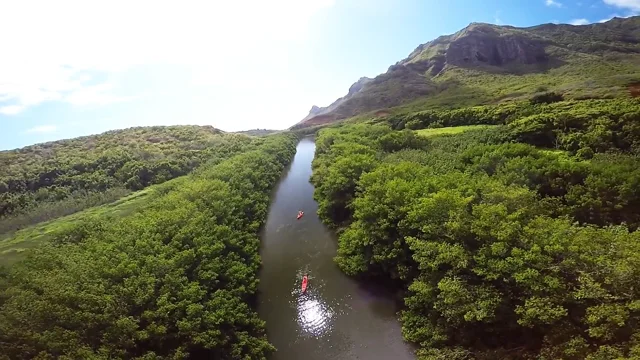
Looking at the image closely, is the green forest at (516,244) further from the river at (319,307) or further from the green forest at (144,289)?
the green forest at (144,289)

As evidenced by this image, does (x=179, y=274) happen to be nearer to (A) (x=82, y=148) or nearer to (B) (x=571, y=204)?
(B) (x=571, y=204)

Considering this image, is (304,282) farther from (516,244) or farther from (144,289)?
(516,244)

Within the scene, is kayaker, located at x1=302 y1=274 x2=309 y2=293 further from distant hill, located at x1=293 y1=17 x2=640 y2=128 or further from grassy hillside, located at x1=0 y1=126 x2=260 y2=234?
distant hill, located at x1=293 y1=17 x2=640 y2=128

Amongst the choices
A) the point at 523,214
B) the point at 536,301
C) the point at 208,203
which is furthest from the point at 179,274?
the point at 523,214

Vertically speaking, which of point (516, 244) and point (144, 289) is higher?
point (144, 289)

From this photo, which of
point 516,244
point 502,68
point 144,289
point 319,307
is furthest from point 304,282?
point 502,68

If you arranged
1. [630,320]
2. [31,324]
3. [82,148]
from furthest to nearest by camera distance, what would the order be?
[82,148]
[31,324]
[630,320]
